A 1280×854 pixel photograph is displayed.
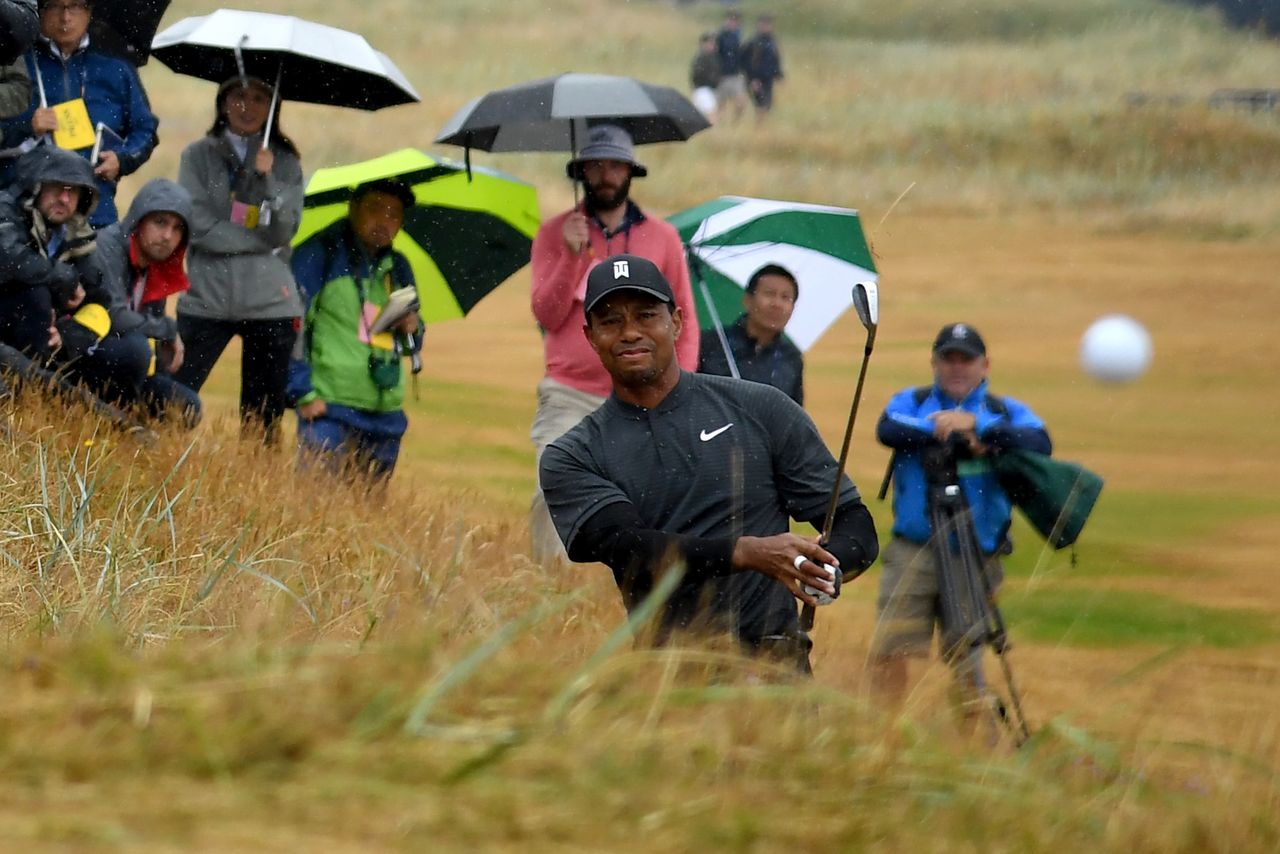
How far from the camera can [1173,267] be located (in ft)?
104

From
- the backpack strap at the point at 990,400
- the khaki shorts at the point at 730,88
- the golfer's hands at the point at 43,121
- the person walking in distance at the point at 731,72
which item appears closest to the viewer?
the backpack strap at the point at 990,400

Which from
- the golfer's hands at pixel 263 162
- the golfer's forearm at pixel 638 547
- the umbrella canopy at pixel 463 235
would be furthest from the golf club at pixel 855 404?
the umbrella canopy at pixel 463 235

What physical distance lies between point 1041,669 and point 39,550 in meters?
2.81

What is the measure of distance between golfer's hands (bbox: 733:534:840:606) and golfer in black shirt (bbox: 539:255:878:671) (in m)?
0.04

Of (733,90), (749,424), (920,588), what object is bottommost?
(920,588)

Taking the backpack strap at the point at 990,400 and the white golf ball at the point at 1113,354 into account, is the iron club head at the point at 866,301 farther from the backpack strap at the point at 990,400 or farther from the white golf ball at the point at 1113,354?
the white golf ball at the point at 1113,354

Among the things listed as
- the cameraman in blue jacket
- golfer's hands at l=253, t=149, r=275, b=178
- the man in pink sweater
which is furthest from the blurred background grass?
golfer's hands at l=253, t=149, r=275, b=178

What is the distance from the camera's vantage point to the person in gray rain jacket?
9.15m

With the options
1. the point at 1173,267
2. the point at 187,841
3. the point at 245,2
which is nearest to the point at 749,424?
the point at 187,841

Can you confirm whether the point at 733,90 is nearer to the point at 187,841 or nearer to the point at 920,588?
the point at 920,588

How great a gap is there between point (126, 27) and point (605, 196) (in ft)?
9.19

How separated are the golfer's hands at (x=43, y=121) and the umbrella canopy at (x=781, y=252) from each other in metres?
2.76

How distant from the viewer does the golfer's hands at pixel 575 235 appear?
8.30 m

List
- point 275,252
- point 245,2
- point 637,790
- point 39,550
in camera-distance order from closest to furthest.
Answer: point 637,790, point 39,550, point 275,252, point 245,2
